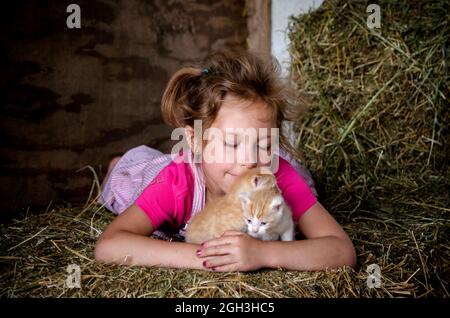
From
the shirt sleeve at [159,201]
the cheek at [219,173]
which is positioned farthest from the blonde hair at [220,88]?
the shirt sleeve at [159,201]

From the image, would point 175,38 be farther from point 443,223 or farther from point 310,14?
point 443,223

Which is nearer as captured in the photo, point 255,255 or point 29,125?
point 255,255

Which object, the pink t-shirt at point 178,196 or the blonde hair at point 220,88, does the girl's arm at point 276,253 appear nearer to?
the pink t-shirt at point 178,196

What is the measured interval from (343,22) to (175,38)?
1357 mm

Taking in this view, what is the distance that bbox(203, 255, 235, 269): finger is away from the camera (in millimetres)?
1885

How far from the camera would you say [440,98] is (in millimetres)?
3430

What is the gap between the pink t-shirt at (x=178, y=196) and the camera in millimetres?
2388

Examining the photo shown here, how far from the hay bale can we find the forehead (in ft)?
3.66

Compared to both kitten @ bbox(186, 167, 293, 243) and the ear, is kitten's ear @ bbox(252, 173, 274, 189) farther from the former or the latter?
the ear

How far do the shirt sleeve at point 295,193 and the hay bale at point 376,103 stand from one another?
689 mm

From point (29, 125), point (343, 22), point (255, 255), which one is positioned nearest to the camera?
point (255, 255)

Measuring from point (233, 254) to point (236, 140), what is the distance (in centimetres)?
63

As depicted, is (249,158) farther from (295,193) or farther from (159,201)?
(159,201)

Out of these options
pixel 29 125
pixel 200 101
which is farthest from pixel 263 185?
pixel 29 125
